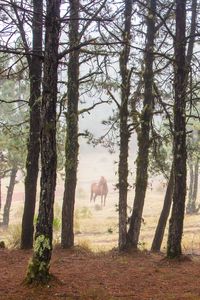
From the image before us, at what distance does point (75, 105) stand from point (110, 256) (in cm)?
442

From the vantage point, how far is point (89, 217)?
3378 centimetres

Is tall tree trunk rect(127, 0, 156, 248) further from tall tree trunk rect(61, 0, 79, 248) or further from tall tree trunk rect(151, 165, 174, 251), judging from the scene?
tall tree trunk rect(151, 165, 174, 251)

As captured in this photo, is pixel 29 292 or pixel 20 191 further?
pixel 20 191

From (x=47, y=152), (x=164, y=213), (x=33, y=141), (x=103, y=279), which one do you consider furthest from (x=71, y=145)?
(x=47, y=152)

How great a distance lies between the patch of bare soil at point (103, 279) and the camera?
7.23 meters

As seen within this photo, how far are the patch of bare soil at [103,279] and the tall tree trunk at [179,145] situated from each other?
58cm

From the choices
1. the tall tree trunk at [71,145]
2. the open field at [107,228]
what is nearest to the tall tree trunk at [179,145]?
the tall tree trunk at [71,145]

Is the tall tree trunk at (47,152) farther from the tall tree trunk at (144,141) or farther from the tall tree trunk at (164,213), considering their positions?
the tall tree trunk at (164,213)

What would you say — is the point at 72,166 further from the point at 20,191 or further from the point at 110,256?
the point at 20,191

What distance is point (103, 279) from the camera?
8.62 metres

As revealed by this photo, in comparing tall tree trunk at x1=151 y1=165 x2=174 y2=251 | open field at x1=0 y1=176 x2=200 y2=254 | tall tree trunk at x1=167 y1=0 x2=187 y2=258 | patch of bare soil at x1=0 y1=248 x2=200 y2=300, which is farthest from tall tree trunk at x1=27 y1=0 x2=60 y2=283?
tall tree trunk at x1=151 y1=165 x2=174 y2=251

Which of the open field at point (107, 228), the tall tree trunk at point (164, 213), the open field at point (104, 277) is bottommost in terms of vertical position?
the open field at point (107, 228)

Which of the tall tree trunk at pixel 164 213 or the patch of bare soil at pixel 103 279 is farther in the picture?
the tall tree trunk at pixel 164 213

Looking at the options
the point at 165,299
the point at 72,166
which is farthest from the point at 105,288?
the point at 72,166
